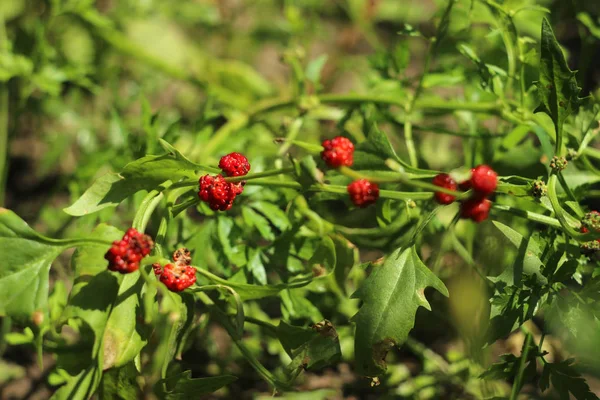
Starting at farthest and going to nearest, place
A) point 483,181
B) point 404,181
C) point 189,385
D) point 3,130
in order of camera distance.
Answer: point 3,130, point 189,385, point 483,181, point 404,181

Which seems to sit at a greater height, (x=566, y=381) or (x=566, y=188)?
(x=566, y=188)

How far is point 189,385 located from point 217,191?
34 centimetres

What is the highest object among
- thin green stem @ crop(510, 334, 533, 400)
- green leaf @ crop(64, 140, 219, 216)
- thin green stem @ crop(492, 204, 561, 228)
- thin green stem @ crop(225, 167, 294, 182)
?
thin green stem @ crop(225, 167, 294, 182)

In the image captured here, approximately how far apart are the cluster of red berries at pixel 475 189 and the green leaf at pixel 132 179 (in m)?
0.37

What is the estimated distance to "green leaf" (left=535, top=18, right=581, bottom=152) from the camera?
3.45 feet

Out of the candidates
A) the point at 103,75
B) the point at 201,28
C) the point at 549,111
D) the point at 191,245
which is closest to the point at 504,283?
the point at 549,111

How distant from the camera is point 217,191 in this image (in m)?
0.95

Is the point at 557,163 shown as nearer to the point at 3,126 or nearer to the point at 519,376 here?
the point at 519,376

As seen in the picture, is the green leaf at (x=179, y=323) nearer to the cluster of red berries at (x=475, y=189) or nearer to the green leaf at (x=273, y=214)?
the green leaf at (x=273, y=214)

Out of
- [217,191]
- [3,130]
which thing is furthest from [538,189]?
[3,130]

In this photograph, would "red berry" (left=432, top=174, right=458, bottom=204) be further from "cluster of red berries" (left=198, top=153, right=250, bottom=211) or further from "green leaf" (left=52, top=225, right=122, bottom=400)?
"green leaf" (left=52, top=225, right=122, bottom=400)

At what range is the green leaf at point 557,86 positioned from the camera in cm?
105

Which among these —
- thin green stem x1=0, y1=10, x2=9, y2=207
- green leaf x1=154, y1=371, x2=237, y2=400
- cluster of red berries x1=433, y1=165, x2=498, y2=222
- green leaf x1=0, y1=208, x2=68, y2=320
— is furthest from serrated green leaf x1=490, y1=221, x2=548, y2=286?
thin green stem x1=0, y1=10, x2=9, y2=207

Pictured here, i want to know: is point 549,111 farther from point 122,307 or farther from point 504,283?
point 122,307
